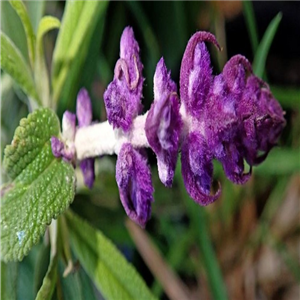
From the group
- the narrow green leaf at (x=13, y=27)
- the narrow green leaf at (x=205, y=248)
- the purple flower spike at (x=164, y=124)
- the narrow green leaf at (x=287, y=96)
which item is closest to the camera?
the purple flower spike at (x=164, y=124)

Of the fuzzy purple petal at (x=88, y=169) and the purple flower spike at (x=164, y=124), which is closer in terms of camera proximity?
the purple flower spike at (x=164, y=124)

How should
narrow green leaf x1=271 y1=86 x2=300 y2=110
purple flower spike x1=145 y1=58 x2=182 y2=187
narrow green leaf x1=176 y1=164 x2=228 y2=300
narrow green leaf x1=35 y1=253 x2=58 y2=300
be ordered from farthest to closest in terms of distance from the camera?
narrow green leaf x1=271 y1=86 x2=300 y2=110, narrow green leaf x1=176 y1=164 x2=228 y2=300, narrow green leaf x1=35 y1=253 x2=58 y2=300, purple flower spike x1=145 y1=58 x2=182 y2=187

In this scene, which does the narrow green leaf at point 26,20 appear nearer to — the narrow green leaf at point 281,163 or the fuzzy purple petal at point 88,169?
the fuzzy purple petal at point 88,169

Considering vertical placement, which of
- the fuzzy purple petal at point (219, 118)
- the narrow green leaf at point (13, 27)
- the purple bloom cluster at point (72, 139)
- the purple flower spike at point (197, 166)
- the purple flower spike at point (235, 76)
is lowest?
the purple flower spike at point (197, 166)

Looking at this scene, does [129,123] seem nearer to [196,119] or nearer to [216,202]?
[196,119]

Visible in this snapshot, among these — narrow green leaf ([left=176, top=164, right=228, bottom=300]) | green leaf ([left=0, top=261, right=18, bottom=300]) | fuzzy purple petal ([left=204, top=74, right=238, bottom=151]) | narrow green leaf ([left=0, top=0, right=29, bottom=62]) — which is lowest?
narrow green leaf ([left=176, top=164, right=228, bottom=300])

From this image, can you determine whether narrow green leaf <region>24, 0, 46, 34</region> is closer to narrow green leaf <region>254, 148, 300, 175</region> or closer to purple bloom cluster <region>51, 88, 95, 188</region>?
purple bloom cluster <region>51, 88, 95, 188</region>

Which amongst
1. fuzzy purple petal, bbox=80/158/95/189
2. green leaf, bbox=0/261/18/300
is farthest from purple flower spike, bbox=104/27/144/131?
green leaf, bbox=0/261/18/300

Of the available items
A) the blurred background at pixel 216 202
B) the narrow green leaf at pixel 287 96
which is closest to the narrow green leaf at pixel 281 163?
the blurred background at pixel 216 202

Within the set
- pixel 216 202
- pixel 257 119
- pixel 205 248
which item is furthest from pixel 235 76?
pixel 216 202
